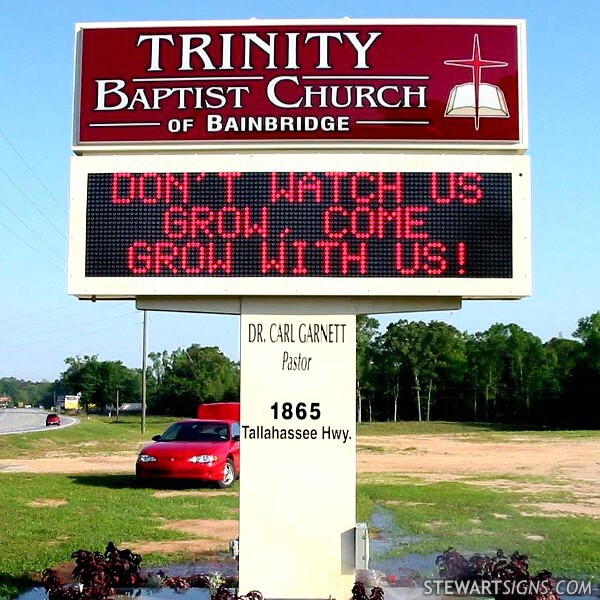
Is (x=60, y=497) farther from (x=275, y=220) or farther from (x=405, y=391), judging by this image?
(x=405, y=391)

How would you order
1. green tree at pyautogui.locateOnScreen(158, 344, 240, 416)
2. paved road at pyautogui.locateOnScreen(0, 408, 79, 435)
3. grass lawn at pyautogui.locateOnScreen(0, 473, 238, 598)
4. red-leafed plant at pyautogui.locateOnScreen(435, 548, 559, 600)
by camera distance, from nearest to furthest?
red-leafed plant at pyautogui.locateOnScreen(435, 548, 559, 600) → grass lawn at pyautogui.locateOnScreen(0, 473, 238, 598) → paved road at pyautogui.locateOnScreen(0, 408, 79, 435) → green tree at pyautogui.locateOnScreen(158, 344, 240, 416)

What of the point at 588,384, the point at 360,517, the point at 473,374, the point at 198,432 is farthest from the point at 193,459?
the point at 473,374

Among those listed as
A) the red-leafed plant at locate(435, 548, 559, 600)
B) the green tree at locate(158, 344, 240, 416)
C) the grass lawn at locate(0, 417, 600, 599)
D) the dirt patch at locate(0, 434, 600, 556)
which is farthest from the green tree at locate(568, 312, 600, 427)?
the red-leafed plant at locate(435, 548, 559, 600)

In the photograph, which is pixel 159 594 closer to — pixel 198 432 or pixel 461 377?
pixel 198 432

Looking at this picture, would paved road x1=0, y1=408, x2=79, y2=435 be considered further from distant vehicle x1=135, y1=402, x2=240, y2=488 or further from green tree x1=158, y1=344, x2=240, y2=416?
distant vehicle x1=135, y1=402, x2=240, y2=488

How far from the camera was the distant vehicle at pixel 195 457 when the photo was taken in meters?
16.8

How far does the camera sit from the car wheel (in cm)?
1725

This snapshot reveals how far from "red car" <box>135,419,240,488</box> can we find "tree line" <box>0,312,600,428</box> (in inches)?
2205

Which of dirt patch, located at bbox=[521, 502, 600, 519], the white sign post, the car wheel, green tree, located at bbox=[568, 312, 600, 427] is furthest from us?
green tree, located at bbox=[568, 312, 600, 427]

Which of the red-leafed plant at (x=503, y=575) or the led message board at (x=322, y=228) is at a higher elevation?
the led message board at (x=322, y=228)

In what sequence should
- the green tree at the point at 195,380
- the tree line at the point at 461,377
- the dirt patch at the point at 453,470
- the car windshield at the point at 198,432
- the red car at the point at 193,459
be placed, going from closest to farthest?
the dirt patch at the point at 453,470, the red car at the point at 193,459, the car windshield at the point at 198,432, the tree line at the point at 461,377, the green tree at the point at 195,380

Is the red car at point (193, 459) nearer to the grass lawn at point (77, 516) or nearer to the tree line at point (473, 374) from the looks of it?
the grass lawn at point (77, 516)

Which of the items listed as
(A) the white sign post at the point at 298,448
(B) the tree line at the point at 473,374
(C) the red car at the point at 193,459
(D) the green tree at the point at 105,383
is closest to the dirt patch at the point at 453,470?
(C) the red car at the point at 193,459

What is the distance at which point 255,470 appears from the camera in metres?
7.07
